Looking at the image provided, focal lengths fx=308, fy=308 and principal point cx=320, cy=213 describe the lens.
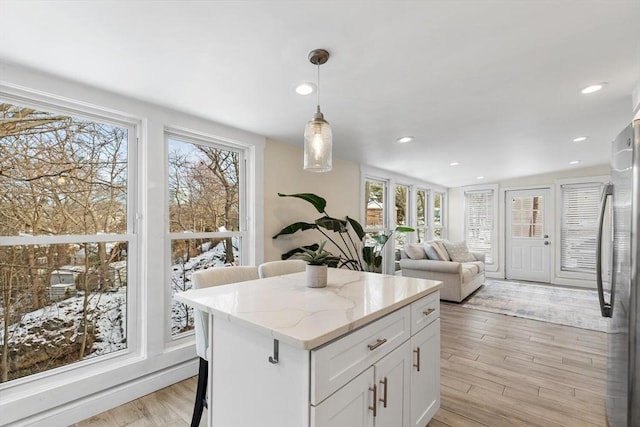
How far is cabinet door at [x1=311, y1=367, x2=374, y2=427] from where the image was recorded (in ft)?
3.59

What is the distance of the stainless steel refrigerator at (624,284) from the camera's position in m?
1.46

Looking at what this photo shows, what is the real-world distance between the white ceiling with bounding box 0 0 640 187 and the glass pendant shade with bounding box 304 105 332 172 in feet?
1.42

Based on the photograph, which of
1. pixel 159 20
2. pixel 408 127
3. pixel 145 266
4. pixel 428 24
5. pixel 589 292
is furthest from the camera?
pixel 589 292

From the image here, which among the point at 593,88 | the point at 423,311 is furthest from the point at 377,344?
the point at 593,88

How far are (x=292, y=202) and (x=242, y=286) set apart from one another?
6.16 feet

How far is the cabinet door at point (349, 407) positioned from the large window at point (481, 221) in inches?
267

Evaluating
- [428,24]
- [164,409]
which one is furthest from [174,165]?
[428,24]

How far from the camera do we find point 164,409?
2.15 meters

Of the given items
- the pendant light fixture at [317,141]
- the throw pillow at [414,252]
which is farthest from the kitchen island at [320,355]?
the throw pillow at [414,252]

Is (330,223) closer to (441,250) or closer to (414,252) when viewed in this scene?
(414,252)

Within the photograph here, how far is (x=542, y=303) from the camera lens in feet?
15.9

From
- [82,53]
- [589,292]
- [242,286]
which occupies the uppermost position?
[82,53]

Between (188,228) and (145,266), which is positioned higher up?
(188,228)

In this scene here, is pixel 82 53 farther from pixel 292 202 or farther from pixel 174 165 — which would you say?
A: pixel 292 202
